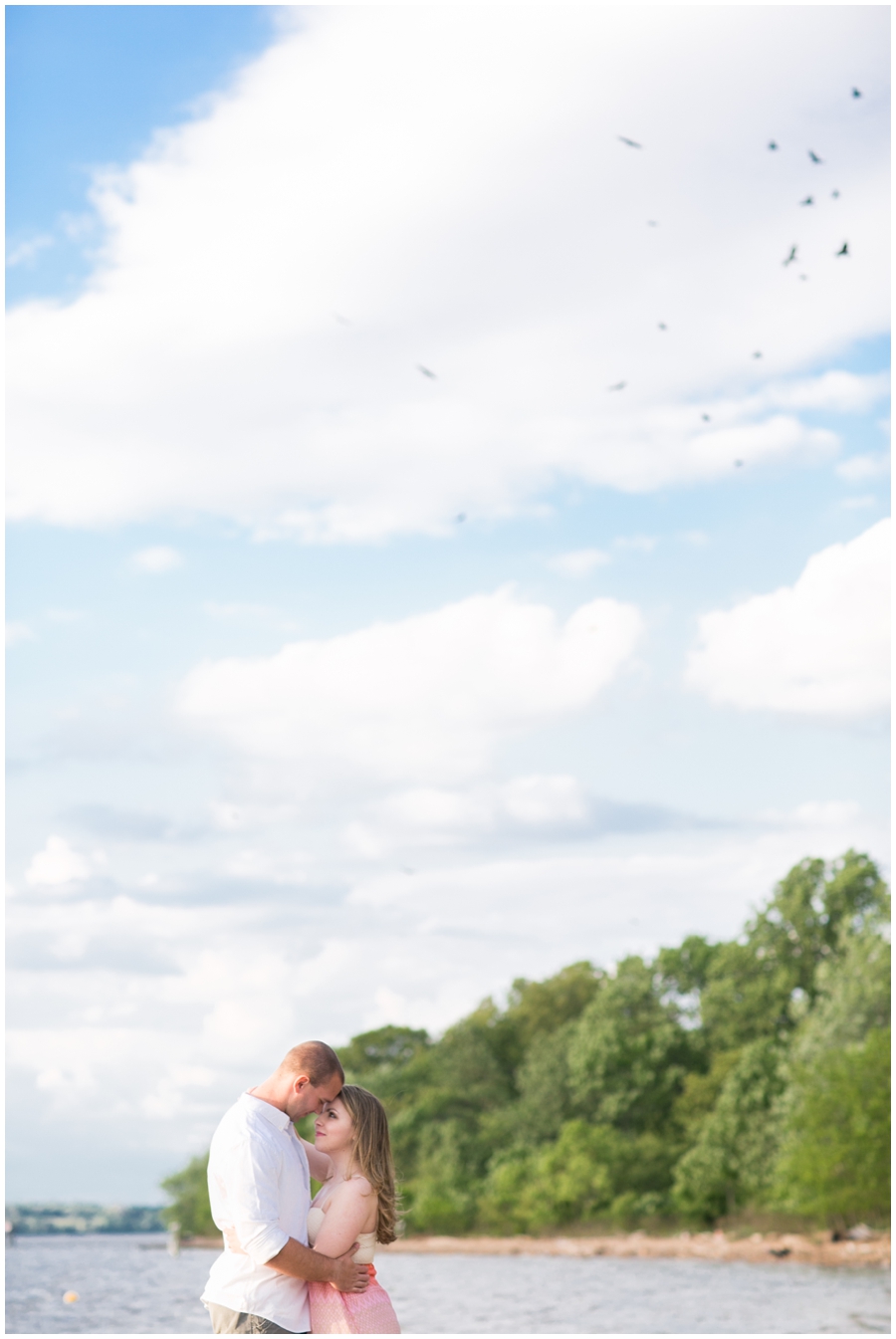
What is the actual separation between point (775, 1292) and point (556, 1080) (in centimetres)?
2820

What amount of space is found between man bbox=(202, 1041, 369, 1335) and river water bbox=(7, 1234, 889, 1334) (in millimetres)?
28369

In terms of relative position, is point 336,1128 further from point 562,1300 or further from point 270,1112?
point 562,1300

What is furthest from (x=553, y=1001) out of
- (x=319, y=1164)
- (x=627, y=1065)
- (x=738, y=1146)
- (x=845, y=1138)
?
(x=319, y=1164)

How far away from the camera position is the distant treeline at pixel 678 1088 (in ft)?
167

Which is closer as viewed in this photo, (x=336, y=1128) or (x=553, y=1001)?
(x=336, y=1128)

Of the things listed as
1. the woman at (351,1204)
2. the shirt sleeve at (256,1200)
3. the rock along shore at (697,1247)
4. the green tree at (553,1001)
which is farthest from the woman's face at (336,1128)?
the green tree at (553,1001)

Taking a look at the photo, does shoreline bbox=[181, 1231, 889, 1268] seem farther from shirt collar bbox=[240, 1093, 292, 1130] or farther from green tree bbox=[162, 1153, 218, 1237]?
shirt collar bbox=[240, 1093, 292, 1130]

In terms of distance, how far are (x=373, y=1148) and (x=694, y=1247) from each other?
56.0 metres

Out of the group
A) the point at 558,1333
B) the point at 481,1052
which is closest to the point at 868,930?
the point at 481,1052

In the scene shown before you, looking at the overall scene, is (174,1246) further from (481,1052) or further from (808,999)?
(808,999)

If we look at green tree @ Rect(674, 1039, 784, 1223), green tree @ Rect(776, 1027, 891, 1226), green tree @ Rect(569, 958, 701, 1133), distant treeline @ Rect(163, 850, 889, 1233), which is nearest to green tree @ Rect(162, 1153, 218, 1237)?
distant treeline @ Rect(163, 850, 889, 1233)

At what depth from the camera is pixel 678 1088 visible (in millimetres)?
65312

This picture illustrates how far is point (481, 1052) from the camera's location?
72.9 metres

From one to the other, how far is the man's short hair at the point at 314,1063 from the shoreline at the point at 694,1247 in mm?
40347
